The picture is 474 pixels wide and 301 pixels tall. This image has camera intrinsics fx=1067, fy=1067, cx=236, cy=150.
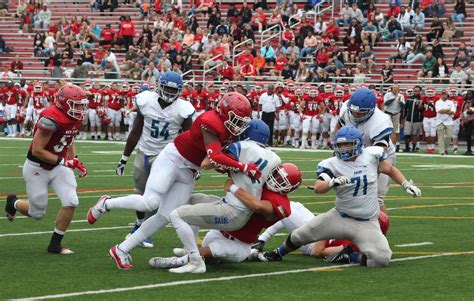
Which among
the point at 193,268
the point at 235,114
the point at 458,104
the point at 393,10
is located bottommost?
the point at 458,104

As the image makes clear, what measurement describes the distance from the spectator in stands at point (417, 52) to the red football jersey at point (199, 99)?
580cm

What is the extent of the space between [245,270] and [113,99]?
21.4m

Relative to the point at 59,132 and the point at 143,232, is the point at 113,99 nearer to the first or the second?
the point at 59,132

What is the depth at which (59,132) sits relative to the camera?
966cm

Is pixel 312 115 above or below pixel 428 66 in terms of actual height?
below

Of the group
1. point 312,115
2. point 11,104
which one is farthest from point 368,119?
point 11,104

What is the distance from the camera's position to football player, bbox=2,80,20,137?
3052 cm

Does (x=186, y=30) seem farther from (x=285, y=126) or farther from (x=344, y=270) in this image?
(x=344, y=270)

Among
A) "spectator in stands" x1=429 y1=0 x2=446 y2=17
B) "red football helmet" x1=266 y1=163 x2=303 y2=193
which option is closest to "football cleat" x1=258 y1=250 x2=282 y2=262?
"red football helmet" x1=266 y1=163 x2=303 y2=193

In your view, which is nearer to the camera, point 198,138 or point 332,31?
point 198,138

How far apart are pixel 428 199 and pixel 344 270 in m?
6.48

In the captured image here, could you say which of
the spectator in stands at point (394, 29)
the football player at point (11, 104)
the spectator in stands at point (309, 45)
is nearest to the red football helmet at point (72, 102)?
the football player at point (11, 104)

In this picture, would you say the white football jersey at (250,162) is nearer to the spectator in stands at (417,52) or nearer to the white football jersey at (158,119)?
the white football jersey at (158,119)

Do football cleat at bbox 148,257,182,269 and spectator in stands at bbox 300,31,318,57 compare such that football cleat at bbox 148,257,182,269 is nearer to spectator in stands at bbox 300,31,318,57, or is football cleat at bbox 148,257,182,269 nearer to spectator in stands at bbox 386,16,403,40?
spectator in stands at bbox 300,31,318,57
